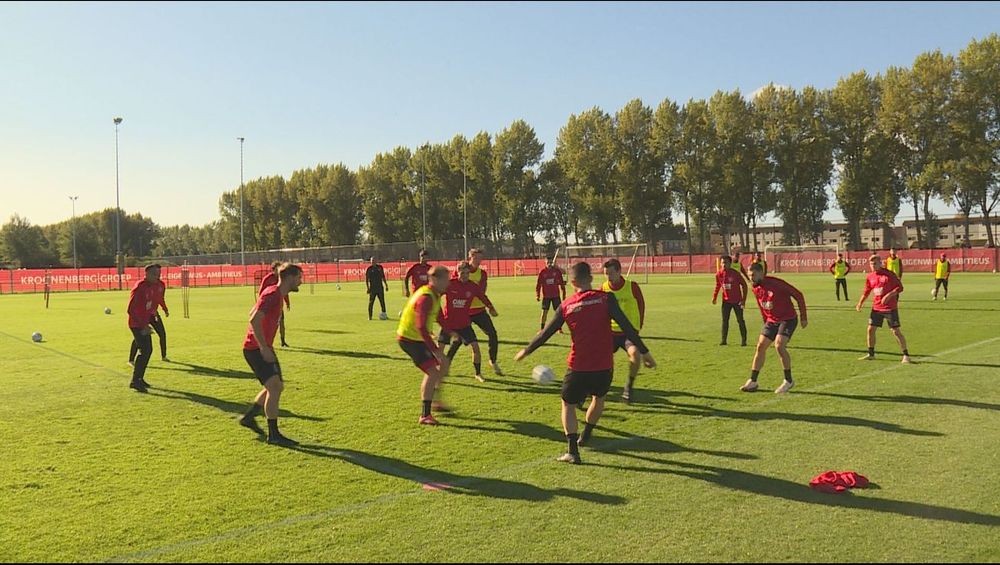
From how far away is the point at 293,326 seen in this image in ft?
72.4

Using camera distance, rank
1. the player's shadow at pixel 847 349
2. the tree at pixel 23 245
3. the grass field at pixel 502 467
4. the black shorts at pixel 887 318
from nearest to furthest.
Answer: the grass field at pixel 502 467
the black shorts at pixel 887 318
the player's shadow at pixel 847 349
the tree at pixel 23 245

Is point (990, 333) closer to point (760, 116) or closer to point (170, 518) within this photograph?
point (170, 518)

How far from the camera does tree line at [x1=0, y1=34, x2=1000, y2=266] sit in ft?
218

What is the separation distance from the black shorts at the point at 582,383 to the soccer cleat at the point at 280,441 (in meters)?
3.00

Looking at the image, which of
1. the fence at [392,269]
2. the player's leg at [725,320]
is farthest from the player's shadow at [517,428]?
the fence at [392,269]

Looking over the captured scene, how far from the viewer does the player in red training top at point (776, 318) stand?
10.6m

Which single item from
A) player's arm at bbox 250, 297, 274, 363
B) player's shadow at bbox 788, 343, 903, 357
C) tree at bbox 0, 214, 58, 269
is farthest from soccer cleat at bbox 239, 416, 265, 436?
tree at bbox 0, 214, 58, 269

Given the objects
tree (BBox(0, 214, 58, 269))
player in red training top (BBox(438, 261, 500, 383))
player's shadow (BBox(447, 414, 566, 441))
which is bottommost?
player's shadow (BBox(447, 414, 566, 441))

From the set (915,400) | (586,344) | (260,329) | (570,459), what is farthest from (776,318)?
(260,329)

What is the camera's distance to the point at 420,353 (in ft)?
28.3

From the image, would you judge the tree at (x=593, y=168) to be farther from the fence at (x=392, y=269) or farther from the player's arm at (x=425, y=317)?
the player's arm at (x=425, y=317)

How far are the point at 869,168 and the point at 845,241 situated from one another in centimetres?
756

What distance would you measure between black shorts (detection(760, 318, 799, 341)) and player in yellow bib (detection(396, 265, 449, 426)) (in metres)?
4.99

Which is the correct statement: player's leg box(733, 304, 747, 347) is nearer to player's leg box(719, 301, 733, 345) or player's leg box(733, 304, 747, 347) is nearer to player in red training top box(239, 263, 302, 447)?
player's leg box(719, 301, 733, 345)
